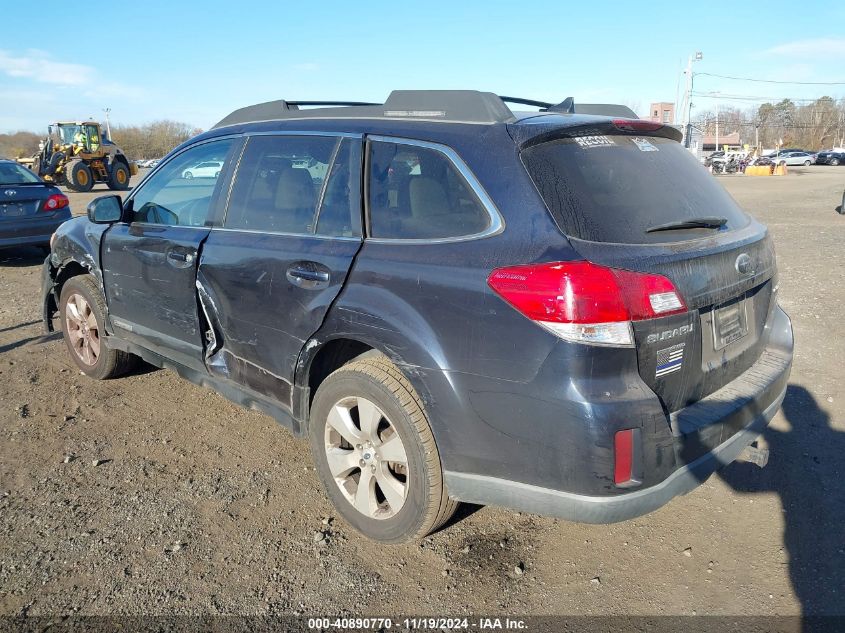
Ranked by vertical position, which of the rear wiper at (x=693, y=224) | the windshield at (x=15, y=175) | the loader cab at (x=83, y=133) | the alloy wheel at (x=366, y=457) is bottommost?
the alloy wheel at (x=366, y=457)

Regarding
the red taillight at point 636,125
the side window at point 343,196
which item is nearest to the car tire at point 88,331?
the side window at point 343,196

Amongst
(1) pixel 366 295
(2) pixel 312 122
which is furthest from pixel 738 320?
(2) pixel 312 122

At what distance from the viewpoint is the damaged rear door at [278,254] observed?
2977 millimetres

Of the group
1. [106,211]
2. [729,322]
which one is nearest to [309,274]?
[729,322]

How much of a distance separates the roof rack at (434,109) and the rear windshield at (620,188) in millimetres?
309

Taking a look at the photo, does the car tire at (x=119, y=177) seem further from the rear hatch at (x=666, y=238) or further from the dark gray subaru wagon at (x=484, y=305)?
the rear hatch at (x=666, y=238)

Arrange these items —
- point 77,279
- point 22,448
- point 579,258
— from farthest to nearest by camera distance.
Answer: point 77,279 → point 22,448 → point 579,258

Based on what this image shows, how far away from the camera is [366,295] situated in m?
2.73

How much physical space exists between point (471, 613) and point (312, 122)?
2362 mm

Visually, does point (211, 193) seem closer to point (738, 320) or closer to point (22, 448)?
point (22, 448)

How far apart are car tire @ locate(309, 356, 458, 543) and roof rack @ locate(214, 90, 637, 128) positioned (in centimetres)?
108

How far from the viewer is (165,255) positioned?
3.84 m

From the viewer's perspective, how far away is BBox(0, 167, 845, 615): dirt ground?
2.62m

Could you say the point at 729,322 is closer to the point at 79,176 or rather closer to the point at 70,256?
the point at 70,256
